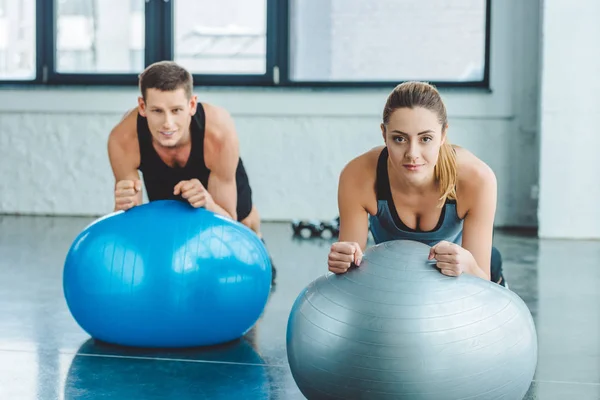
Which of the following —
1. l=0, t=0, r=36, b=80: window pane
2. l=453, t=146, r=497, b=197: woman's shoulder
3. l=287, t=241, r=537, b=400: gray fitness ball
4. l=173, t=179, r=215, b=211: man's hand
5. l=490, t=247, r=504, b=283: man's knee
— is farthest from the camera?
l=0, t=0, r=36, b=80: window pane

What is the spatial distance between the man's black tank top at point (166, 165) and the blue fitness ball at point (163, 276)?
480 mm

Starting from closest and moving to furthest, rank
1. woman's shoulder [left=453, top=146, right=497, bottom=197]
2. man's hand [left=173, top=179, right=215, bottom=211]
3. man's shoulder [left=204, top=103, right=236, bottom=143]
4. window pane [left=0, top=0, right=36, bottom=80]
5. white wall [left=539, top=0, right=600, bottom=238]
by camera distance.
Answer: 1. woman's shoulder [left=453, top=146, right=497, bottom=197]
2. man's hand [left=173, top=179, right=215, bottom=211]
3. man's shoulder [left=204, top=103, right=236, bottom=143]
4. white wall [left=539, top=0, right=600, bottom=238]
5. window pane [left=0, top=0, right=36, bottom=80]

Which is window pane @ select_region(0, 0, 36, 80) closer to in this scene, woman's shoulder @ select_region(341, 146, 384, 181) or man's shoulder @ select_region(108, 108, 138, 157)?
man's shoulder @ select_region(108, 108, 138, 157)

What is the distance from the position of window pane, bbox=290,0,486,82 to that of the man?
3153mm

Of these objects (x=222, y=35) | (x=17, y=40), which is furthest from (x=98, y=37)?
(x=222, y=35)

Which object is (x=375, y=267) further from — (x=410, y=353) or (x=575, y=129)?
(x=575, y=129)

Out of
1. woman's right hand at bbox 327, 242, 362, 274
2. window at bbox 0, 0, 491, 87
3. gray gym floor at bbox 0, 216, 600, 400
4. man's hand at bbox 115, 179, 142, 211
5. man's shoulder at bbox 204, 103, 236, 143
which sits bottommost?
gray gym floor at bbox 0, 216, 600, 400

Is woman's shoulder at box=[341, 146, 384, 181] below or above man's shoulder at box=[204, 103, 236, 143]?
below

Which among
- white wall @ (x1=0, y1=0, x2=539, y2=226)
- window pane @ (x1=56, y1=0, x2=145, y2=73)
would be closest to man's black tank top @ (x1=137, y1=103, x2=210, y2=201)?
white wall @ (x1=0, y1=0, x2=539, y2=226)

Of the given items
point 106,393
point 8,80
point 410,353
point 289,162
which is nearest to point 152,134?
point 106,393

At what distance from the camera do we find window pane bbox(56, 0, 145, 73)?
6375mm

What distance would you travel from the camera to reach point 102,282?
2.53 m

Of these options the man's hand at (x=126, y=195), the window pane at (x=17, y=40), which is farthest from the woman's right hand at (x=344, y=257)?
the window pane at (x=17, y=40)

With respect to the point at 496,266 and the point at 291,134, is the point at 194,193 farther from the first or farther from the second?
→ the point at 291,134
